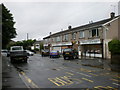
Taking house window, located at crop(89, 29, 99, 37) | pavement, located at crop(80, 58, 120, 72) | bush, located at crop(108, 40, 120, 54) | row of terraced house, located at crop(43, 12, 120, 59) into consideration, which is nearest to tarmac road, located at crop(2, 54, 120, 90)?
pavement, located at crop(80, 58, 120, 72)

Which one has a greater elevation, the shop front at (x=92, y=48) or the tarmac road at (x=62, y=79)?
the shop front at (x=92, y=48)

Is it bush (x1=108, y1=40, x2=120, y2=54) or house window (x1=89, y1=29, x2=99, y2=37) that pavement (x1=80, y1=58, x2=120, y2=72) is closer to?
bush (x1=108, y1=40, x2=120, y2=54)

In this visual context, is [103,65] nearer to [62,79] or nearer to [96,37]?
[62,79]

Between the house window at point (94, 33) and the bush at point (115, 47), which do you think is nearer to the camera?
the bush at point (115, 47)

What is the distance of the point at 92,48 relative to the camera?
3061cm

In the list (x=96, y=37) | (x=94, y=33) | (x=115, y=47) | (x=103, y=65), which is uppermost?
(x=94, y=33)

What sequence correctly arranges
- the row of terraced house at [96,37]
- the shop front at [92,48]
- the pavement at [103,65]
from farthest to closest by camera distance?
the shop front at [92,48] < the row of terraced house at [96,37] < the pavement at [103,65]

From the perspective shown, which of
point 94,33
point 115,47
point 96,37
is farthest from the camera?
point 94,33

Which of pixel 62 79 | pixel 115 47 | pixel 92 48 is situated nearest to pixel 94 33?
pixel 92 48

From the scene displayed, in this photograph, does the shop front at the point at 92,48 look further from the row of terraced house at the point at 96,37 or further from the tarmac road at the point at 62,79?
the tarmac road at the point at 62,79

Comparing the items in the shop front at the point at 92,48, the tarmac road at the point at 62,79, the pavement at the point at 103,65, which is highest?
the shop front at the point at 92,48

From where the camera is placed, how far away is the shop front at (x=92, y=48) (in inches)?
1103

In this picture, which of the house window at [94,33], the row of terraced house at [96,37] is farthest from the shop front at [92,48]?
the house window at [94,33]

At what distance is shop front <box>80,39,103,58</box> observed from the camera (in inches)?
1103
